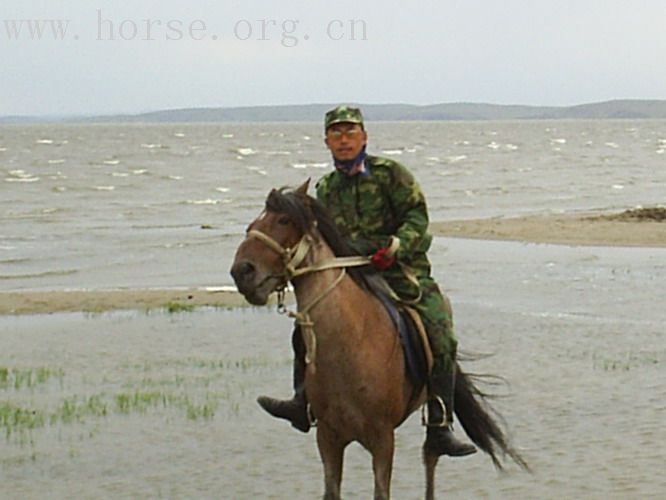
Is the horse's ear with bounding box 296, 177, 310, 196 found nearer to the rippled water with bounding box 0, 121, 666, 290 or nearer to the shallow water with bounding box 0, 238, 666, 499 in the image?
the shallow water with bounding box 0, 238, 666, 499

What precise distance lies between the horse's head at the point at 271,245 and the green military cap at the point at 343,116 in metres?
0.71

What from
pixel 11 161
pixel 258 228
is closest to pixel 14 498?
pixel 258 228

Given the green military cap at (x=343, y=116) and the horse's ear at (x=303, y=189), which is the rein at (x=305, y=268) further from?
the green military cap at (x=343, y=116)

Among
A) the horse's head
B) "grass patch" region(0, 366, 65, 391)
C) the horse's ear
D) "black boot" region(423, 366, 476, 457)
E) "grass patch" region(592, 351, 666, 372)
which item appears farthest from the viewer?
"grass patch" region(592, 351, 666, 372)

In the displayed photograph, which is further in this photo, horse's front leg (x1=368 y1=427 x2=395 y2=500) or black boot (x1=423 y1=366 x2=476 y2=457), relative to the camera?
black boot (x1=423 y1=366 x2=476 y2=457)

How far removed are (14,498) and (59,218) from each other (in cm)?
2951

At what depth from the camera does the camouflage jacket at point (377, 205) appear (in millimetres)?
6941

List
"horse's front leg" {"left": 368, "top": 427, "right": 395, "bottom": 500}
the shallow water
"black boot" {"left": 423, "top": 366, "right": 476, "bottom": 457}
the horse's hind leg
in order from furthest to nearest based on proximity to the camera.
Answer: the shallow water
the horse's hind leg
"black boot" {"left": 423, "top": 366, "right": 476, "bottom": 457}
"horse's front leg" {"left": 368, "top": 427, "right": 395, "bottom": 500}

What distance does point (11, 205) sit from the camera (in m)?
43.4

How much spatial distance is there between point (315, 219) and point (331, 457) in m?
1.26

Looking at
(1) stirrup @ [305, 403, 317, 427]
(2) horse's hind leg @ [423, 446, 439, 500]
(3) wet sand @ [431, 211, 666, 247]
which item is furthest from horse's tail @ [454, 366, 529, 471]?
(3) wet sand @ [431, 211, 666, 247]

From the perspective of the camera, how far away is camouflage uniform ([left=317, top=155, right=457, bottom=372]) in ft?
22.8

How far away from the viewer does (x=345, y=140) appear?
270 inches

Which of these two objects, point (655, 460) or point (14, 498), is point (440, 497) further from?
point (14, 498)
